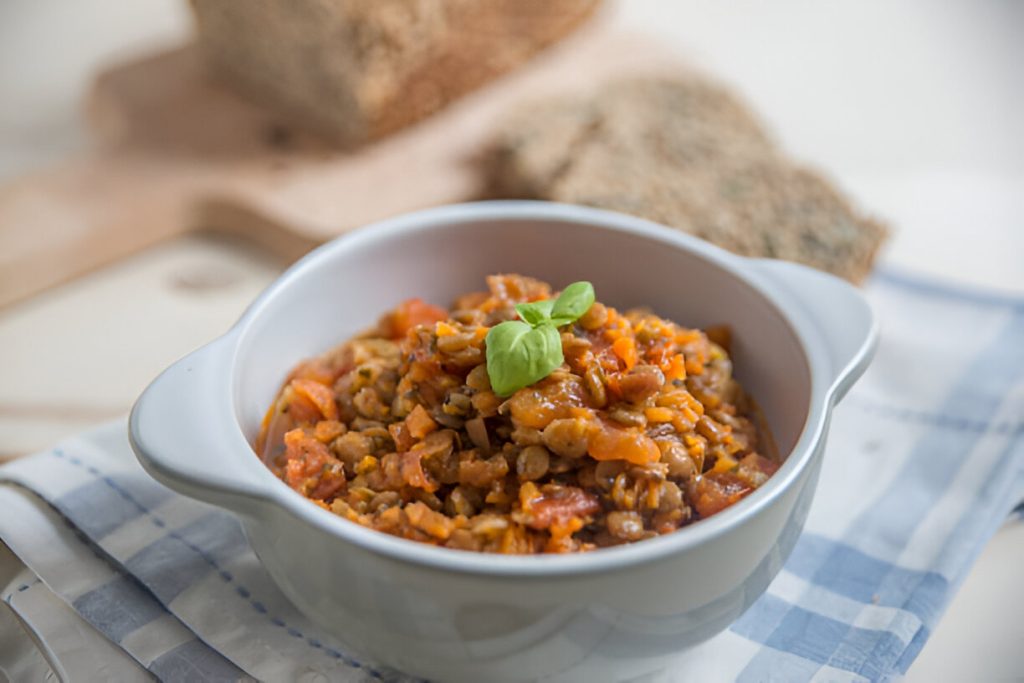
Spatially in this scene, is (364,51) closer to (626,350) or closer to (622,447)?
(626,350)

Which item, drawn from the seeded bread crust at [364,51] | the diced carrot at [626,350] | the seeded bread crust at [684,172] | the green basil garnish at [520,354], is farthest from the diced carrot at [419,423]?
the seeded bread crust at [364,51]

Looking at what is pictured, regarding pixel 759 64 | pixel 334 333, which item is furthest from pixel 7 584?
pixel 759 64

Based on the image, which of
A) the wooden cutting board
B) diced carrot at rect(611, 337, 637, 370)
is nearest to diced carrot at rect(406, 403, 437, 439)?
diced carrot at rect(611, 337, 637, 370)

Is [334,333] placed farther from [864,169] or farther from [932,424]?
[864,169]

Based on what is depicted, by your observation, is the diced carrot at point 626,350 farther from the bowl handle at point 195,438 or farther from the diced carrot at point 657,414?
the bowl handle at point 195,438

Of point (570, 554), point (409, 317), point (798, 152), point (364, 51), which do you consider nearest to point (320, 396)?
Result: point (409, 317)
